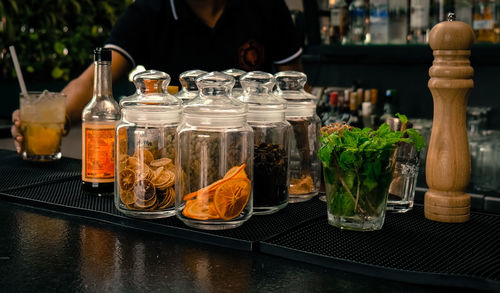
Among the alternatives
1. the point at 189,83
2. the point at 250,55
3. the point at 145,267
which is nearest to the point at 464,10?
the point at 250,55

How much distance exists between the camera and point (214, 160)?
36.7 inches

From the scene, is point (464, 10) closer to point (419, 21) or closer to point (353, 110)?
point (419, 21)

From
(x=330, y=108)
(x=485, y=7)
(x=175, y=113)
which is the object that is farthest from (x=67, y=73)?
(x=175, y=113)

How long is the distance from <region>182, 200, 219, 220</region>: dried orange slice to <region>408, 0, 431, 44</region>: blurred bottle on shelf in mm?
1733

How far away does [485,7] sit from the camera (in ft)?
7.58

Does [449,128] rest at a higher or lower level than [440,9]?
lower

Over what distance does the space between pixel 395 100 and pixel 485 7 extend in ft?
1.72

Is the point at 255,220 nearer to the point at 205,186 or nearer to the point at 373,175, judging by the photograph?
the point at 205,186

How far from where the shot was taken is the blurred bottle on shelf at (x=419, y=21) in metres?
2.40

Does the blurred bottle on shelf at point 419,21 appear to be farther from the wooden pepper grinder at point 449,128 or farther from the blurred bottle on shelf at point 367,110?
the wooden pepper grinder at point 449,128

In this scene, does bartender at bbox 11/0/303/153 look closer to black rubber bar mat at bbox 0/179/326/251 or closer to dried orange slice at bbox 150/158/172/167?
black rubber bar mat at bbox 0/179/326/251

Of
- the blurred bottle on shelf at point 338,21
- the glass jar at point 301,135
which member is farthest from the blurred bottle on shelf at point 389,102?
the glass jar at point 301,135

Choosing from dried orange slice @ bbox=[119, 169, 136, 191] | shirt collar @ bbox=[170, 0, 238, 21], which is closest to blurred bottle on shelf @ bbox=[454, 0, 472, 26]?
shirt collar @ bbox=[170, 0, 238, 21]

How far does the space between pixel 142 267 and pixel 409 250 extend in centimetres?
37
